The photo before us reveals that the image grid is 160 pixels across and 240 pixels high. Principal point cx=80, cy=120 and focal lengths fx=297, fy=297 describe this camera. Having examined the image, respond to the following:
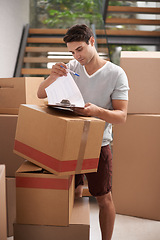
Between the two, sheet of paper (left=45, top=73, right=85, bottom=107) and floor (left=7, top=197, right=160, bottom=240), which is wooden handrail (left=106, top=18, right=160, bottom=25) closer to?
floor (left=7, top=197, right=160, bottom=240)

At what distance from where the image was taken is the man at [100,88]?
4.98 ft

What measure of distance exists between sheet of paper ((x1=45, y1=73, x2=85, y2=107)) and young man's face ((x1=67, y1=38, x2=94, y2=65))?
17 centimetres

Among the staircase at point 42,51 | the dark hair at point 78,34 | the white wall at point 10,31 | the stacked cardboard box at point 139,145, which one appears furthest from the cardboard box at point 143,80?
the staircase at point 42,51

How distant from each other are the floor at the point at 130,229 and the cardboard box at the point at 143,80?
848 millimetres

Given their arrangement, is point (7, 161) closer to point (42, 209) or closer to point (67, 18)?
point (42, 209)

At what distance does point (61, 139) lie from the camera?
50.1 inches

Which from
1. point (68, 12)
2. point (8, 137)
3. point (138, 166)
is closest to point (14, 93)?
point (8, 137)

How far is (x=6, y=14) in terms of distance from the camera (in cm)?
330

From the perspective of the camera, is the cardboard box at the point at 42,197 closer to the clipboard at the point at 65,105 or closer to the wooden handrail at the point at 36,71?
the clipboard at the point at 65,105

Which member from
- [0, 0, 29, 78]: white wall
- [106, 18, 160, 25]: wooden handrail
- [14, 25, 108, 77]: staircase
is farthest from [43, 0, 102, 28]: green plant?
[0, 0, 29, 78]: white wall

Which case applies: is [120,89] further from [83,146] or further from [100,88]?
[83,146]

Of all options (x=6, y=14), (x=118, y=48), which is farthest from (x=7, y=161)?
Answer: (x=118, y=48)

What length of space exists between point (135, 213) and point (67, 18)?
348cm

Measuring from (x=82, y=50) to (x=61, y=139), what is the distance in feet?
1.72
